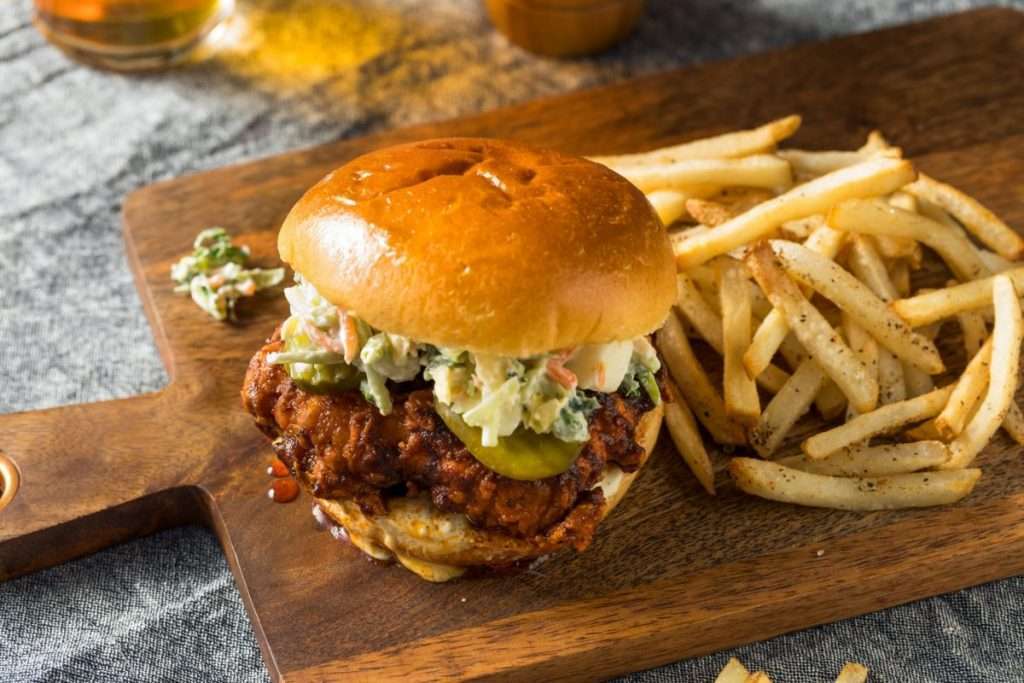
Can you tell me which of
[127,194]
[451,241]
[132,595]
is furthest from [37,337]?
[451,241]

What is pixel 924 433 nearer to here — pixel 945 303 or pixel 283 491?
pixel 945 303

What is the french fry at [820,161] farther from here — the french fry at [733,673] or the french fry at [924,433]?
the french fry at [733,673]

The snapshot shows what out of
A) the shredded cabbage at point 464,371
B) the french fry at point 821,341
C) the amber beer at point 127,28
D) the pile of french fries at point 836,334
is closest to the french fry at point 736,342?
the pile of french fries at point 836,334

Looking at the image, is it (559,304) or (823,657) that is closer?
(559,304)

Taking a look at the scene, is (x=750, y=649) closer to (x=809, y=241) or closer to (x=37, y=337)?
(x=809, y=241)

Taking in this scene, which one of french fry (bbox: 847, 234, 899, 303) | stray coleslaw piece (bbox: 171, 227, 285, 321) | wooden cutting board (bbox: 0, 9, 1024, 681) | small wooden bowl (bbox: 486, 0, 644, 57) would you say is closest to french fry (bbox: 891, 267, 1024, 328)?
french fry (bbox: 847, 234, 899, 303)

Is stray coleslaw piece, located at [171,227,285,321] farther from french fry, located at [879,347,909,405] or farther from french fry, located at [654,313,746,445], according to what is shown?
french fry, located at [879,347,909,405]
